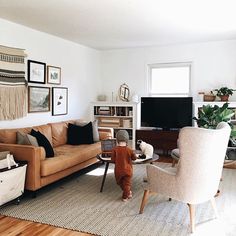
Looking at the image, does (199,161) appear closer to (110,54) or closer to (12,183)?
(12,183)

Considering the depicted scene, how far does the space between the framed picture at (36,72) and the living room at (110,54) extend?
10 centimetres

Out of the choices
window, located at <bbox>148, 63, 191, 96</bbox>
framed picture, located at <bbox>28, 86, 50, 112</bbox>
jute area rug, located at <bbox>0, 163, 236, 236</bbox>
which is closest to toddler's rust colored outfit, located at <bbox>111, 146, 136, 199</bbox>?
jute area rug, located at <bbox>0, 163, 236, 236</bbox>

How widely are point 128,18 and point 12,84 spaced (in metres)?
2.03

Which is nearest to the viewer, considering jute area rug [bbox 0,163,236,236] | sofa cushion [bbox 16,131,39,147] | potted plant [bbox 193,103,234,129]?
jute area rug [bbox 0,163,236,236]

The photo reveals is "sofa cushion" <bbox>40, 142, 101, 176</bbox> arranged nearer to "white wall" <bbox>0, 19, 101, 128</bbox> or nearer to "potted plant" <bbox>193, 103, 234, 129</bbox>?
"white wall" <bbox>0, 19, 101, 128</bbox>

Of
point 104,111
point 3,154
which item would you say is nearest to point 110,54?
point 104,111

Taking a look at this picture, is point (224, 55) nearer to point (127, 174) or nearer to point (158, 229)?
point (127, 174)

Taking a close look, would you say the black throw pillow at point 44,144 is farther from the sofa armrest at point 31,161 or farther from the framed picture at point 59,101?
the framed picture at point 59,101

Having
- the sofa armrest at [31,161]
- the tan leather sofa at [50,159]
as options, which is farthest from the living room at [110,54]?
the sofa armrest at [31,161]

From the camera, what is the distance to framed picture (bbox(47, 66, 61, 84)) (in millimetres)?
5055

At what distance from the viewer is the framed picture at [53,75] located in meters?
5.05

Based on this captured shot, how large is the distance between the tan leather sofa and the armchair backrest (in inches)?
68.5

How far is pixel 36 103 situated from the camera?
475 centimetres

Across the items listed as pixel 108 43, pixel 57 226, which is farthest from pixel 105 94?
pixel 57 226
